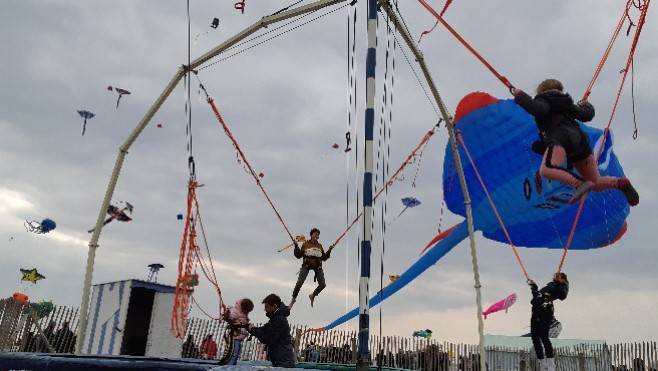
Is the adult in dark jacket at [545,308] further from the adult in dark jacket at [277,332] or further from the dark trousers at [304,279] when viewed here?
the adult in dark jacket at [277,332]

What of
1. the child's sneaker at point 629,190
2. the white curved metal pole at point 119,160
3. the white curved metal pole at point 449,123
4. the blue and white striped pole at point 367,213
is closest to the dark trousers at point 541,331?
the white curved metal pole at point 449,123

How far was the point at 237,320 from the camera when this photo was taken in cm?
561

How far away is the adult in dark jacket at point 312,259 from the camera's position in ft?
28.8

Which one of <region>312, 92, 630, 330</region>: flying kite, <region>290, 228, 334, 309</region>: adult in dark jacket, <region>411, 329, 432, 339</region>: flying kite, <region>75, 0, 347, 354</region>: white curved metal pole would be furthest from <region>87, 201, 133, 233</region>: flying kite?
<region>411, 329, 432, 339</region>: flying kite

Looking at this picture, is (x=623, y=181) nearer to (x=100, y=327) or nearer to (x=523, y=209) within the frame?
(x=523, y=209)

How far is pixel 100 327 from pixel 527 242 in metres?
10.6

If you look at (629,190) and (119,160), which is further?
(119,160)

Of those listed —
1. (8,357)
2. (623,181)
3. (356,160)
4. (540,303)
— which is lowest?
(8,357)

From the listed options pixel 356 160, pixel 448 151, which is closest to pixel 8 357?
pixel 356 160

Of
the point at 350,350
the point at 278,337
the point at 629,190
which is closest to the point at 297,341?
the point at 350,350

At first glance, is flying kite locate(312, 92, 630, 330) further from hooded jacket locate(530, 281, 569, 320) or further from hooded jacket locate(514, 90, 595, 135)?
hooded jacket locate(514, 90, 595, 135)

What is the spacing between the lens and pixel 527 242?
592 inches

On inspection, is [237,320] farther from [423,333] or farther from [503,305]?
[423,333]

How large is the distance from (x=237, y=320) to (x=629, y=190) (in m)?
4.04
